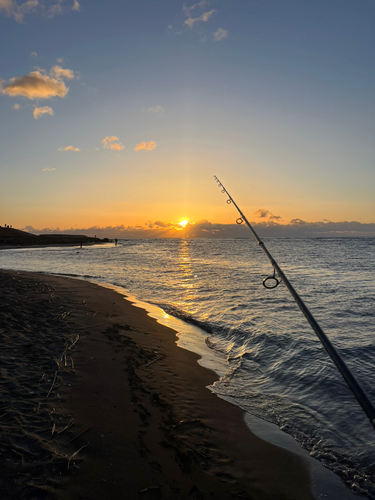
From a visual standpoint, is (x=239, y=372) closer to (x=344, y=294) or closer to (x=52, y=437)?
(x=52, y=437)

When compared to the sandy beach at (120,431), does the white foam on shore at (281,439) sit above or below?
below

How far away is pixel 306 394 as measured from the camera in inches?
221

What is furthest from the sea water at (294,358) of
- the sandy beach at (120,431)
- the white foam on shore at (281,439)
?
the sandy beach at (120,431)

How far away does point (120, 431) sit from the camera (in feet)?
12.3

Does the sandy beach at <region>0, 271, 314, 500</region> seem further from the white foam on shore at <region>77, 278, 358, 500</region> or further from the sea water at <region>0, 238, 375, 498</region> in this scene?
the sea water at <region>0, 238, 375, 498</region>

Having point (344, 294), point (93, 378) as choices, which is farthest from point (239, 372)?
point (344, 294)

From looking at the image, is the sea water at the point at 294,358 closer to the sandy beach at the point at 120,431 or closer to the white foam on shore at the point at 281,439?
the white foam on shore at the point at 281,439

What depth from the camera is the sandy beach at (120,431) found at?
2.95 meters

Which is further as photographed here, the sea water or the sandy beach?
the sea water

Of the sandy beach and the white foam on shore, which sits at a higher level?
the sandy beach

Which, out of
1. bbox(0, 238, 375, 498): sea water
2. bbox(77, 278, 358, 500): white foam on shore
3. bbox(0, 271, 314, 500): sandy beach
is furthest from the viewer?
bbox(0, 238, 375, 498): sea water

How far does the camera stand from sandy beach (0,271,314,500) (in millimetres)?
2951

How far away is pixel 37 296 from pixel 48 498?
9.10 metres

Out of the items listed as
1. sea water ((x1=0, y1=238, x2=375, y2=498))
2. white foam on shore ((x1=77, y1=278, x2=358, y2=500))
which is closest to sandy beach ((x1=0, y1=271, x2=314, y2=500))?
white foam on shore ((x1=77, y1=278, x2=358, y2=500))
